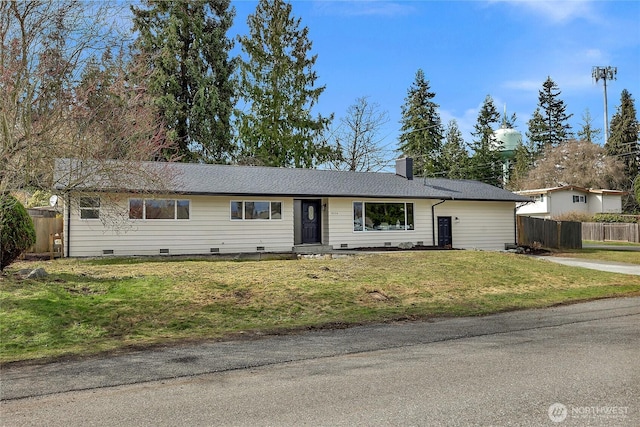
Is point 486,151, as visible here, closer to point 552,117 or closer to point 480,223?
point 552,117

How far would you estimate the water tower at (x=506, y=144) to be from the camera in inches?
2162

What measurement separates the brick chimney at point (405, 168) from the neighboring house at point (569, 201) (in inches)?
664

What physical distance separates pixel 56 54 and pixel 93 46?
0.71m

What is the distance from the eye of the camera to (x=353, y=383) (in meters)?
4.71

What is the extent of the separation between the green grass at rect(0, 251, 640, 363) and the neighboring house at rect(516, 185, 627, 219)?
84.1 ft

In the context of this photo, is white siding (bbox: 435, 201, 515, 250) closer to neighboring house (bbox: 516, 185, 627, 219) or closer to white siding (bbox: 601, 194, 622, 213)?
neighboring house (bbox: 516, 185, 627, 219)

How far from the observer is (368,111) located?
3884cm

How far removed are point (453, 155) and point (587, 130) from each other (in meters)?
17.4

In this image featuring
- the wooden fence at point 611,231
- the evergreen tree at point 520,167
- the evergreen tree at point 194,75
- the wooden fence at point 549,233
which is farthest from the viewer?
the evergreen tree at point 520,167

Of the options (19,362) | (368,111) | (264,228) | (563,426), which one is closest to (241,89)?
(368,111)

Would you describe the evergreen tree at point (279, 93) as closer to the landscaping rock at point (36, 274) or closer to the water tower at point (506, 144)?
the landscaping rock at point (36, 274)

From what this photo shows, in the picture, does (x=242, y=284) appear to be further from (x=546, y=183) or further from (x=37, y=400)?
(x=546, y=183)

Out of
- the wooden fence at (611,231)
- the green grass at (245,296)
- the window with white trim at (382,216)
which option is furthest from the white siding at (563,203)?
the green grass at (245,296)

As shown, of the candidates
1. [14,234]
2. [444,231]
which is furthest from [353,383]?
[444,231]
